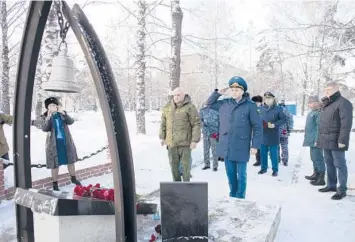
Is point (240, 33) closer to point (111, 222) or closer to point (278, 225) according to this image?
point (278, 225)

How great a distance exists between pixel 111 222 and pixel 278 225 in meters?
2.28

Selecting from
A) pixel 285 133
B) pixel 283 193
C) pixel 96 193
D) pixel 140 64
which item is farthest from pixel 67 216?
pixel 140 64

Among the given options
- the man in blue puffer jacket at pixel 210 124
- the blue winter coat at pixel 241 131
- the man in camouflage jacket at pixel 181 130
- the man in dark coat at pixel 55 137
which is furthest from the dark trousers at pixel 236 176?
the man in dark coat at pixel 55 137

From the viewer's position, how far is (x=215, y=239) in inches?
125

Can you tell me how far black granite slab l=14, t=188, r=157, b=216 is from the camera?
242cm

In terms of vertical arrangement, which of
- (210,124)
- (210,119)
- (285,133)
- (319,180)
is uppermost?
(210,119)

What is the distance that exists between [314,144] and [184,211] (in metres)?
4.10

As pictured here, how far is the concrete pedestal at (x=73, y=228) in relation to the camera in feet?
8.19

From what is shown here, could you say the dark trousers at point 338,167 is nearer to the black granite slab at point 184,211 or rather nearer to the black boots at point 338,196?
the black boots at point 338,196

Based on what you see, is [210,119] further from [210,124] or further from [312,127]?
[312,127]

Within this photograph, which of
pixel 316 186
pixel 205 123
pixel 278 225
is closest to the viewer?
pixel 278 225

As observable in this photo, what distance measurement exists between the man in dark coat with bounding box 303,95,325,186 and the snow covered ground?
0.24 metres

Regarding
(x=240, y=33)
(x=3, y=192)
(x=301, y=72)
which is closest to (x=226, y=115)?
(x=3, y=192)

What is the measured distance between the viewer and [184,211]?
9.93 ft
